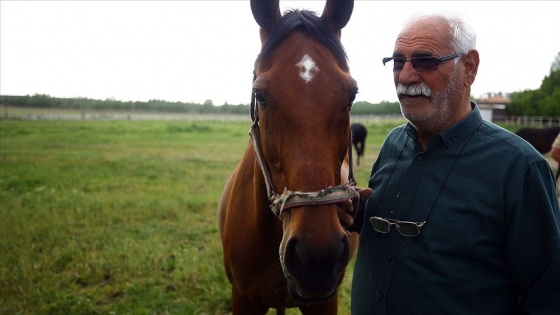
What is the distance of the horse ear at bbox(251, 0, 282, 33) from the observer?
7.30ft

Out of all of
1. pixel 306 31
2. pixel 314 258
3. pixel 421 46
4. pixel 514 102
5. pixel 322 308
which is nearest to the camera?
pixel 314 258

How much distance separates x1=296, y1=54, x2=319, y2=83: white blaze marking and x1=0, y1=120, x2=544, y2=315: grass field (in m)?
3.34

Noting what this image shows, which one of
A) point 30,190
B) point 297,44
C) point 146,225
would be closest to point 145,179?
point 30,190

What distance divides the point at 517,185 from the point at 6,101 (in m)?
28.7

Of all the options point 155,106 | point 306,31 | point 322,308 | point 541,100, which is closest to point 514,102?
point 541,100

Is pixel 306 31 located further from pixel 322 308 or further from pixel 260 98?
pixel 322 308

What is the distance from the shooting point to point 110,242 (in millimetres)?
6430

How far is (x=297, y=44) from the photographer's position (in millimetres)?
2094

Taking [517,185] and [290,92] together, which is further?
[290,92]

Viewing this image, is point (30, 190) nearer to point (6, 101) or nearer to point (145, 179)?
point (145, 179)

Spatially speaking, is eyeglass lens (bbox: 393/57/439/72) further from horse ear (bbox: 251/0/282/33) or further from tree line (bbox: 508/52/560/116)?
tree line (bbox: 508/52/560/116)

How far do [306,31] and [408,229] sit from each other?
3.89ft

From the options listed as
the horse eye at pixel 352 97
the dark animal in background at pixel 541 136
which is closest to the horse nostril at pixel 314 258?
the horse eye at pixel 352 97

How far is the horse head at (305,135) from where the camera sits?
1682 millimetres
